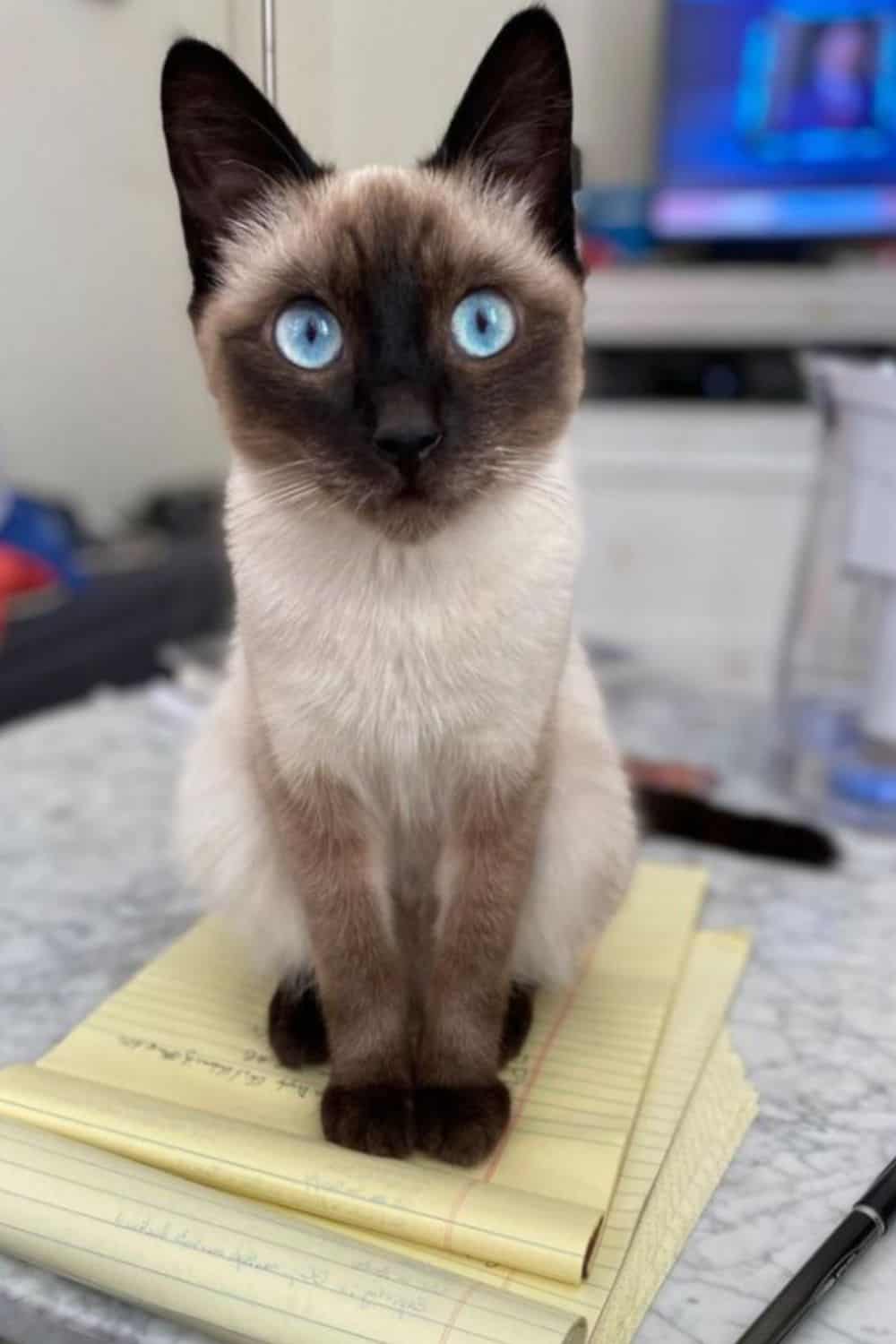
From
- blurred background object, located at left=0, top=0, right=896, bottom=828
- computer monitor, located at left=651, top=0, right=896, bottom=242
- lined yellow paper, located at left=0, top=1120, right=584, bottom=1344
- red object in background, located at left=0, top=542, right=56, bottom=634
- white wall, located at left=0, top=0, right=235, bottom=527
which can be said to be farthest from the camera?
computer monitor, located at left=651, top=0, right=896, bottom=242

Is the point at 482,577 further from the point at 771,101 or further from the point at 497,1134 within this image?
the point at 771,101

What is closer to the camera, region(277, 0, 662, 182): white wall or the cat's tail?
region(277, 0, 662, 182): white wall

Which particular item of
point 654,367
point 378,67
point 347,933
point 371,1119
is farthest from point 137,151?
point 654,367

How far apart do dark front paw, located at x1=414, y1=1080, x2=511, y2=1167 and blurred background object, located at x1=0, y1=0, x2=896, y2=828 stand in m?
0.96

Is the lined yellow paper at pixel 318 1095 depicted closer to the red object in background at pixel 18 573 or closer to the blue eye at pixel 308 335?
the blue eye at pixel 308 335

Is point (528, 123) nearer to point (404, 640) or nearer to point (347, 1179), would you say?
point (404, 640)

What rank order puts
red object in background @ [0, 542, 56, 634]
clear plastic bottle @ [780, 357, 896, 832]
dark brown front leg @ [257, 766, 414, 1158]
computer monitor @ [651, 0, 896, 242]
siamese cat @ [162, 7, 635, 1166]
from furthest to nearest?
1. computer monitor @ [651, 0, 896, 242]
2. red object in background @ [0, 542, 56, 634]
3. clear plastic bottle @ [780, 357, 896, 832]
4. dark brown front leg @ [257, 766, 414, 1158]
5. siamese cat @ [162, 7, 635, 1166]

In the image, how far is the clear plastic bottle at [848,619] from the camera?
123 centimetres

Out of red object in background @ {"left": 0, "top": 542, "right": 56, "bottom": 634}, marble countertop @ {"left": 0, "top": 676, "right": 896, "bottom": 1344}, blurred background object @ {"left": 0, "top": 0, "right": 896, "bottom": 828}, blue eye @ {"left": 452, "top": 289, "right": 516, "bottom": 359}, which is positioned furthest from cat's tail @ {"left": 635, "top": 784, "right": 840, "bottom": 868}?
red object in background @ {"left": 0, "top": 542, "right": 56, "bottom": 634}

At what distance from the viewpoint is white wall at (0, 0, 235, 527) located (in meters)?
1.08

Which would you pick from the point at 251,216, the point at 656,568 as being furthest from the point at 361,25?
the point at 656,568

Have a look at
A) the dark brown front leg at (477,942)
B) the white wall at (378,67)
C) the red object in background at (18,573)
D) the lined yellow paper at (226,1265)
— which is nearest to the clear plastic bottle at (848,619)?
the white wall at (378,67)

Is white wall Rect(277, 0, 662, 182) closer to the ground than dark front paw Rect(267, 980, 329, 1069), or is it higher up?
higher up

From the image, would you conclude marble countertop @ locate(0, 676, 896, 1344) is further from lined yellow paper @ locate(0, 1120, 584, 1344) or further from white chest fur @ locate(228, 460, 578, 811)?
white chest fur @ locate(228, 460, 578, 811)
